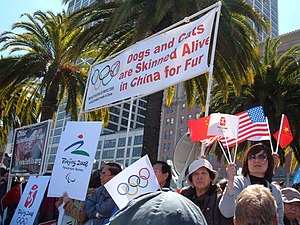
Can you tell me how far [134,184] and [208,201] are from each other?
0.99m

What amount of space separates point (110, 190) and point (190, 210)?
3.28 m

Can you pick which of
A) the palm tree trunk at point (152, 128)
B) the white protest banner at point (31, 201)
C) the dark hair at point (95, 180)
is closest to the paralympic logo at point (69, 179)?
the dark hair at point (95, 180)

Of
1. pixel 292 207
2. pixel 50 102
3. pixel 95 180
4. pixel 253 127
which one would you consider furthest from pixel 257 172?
pixel 50 102

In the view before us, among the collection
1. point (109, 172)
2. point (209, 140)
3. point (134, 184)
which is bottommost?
point (134, 184)

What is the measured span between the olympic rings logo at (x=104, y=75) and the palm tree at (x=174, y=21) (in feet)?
9.86

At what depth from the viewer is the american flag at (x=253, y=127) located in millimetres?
5734

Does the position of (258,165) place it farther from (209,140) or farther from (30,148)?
(30,148)

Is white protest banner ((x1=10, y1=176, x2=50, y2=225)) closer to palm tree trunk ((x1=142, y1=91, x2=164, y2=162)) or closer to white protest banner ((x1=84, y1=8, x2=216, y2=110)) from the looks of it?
white protest banner ((x1=84, y1=8, x2=216, y2=110))

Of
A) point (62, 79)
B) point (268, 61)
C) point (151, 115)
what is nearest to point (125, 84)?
point (151, 115)

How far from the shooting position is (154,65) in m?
5.93

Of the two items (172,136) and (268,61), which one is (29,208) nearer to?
(268,61)

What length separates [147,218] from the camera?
0.99m

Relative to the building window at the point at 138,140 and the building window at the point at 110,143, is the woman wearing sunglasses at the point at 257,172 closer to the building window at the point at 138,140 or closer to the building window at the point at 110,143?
the building window at the point at 138,140

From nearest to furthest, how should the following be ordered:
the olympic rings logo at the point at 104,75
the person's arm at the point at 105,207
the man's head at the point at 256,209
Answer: the man's head at the point at 256,209 < the person's arm at the point at 105,207 < the olympic rings logo at the point at 104,75
